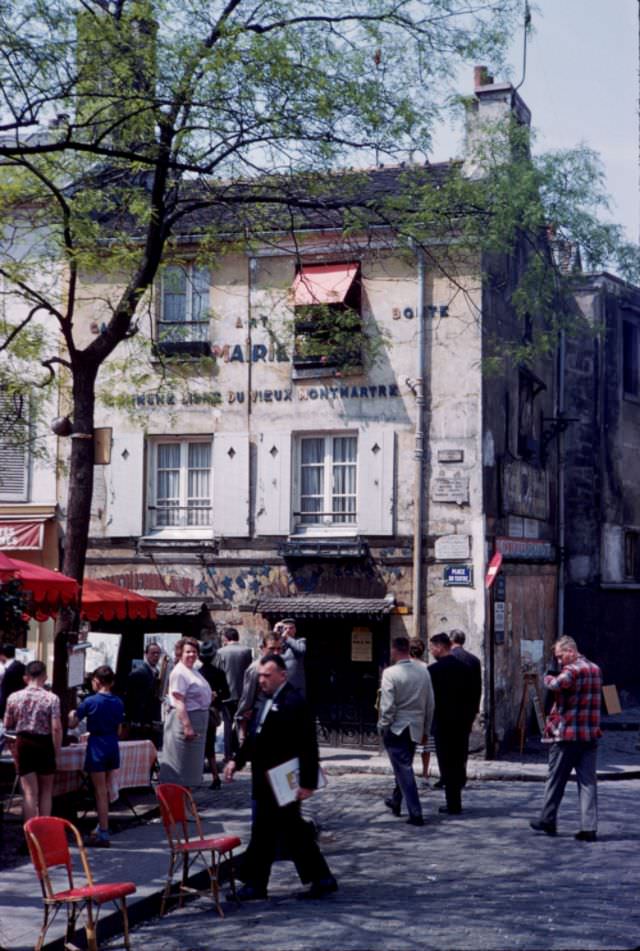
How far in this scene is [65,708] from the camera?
43.5 ft

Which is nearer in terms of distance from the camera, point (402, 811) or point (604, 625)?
point (402, 811)

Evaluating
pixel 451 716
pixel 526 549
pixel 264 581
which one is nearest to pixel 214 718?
pixel 451 716

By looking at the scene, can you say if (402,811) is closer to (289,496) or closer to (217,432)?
(289,496)

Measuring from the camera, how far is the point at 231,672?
1636 cm

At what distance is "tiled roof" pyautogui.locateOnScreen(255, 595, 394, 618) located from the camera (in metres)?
19.0

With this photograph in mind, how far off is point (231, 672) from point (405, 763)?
4.55 meters

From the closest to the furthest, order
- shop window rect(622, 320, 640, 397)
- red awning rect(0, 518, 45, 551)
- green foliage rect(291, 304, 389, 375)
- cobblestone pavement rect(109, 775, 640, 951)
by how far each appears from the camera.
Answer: cobblestone pavement rect(109, 775, 640, 951), green foliage rect(291, 304, 389, 375), red awning rect(0, 518, 45, 551), shop window rect(622, 320, 640, 397)

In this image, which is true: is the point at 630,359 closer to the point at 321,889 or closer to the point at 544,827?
the point at 544,827

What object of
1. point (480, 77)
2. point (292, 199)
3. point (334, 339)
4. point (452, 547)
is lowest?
point (452, 547)

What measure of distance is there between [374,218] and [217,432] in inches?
266

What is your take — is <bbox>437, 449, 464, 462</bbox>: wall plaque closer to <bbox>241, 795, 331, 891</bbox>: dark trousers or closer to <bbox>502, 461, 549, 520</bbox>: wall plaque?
<bbox>502, 461, 549, 520</bbox>: wall plaque

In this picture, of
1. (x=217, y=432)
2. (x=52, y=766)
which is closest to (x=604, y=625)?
(x=217, y=432)

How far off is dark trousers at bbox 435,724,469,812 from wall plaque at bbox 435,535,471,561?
605cm

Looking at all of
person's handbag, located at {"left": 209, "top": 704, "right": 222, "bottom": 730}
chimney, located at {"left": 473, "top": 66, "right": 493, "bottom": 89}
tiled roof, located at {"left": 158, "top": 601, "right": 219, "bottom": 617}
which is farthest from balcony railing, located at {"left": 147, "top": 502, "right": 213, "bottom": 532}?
chimney, located at {"left": 473, "top": 66, "right": 493, "bottom": 89}
